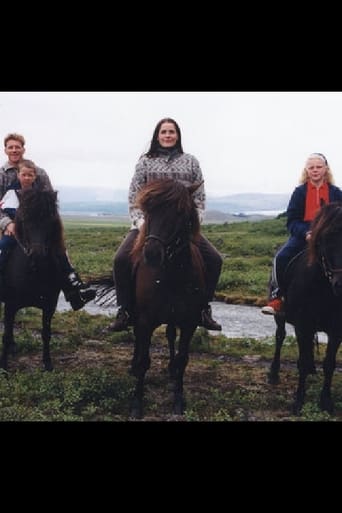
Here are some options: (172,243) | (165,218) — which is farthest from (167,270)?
(165,218)

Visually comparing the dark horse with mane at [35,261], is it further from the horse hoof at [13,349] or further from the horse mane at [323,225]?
the horse mane at [323,225]

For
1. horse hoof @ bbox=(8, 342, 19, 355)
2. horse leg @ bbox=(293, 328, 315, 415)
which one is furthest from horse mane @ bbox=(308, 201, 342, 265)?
horse hoof @ bbox=(8, 342, 19, 355)

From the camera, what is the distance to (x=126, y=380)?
27.2 feet

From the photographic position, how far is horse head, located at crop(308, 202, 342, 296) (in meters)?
6.65

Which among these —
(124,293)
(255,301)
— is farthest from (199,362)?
(255,301)

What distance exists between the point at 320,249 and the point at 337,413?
2163 mm

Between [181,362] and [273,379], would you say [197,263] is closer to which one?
[181,362]

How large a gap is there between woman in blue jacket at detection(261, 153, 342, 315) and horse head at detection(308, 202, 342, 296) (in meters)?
0.61

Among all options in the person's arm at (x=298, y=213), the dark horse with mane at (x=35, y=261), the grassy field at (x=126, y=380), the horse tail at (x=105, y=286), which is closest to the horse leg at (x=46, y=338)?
the dark horse with mane at (x=35, y=261)

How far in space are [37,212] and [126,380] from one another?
267cm

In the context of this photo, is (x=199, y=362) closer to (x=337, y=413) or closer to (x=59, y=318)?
(x=337, y=413)

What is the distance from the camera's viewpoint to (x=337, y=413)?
24.3 feet
